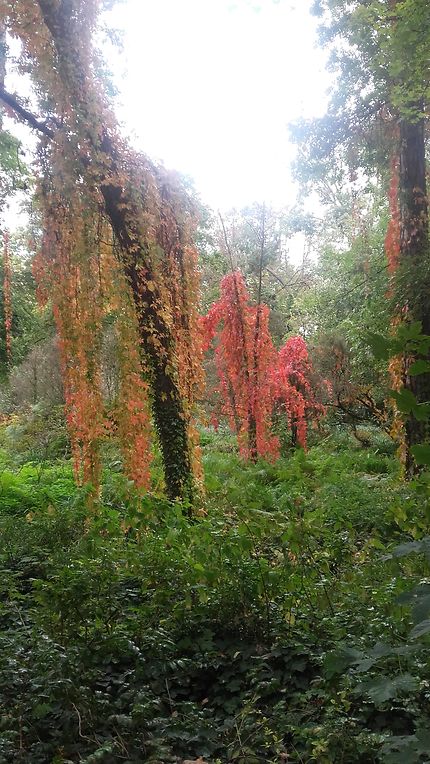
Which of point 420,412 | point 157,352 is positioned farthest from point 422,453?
point 157,352

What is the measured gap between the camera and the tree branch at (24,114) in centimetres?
548

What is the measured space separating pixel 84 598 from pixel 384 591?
5.34 ft

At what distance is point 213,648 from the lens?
303 cm

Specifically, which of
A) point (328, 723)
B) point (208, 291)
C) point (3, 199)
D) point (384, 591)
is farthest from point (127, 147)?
point (208, 291)

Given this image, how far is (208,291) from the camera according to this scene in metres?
15.5

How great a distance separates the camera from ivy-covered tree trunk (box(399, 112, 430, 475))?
19.6ft

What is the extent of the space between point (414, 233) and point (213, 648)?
5.11 meters

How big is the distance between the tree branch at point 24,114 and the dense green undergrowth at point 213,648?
3.90 metres

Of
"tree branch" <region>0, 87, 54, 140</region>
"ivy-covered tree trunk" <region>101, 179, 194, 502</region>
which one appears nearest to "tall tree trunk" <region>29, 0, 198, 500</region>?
"ivy-covered tree trunk" <region>101, 179, 194, 502</region>

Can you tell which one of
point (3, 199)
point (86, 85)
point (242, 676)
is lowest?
point (242, 676)

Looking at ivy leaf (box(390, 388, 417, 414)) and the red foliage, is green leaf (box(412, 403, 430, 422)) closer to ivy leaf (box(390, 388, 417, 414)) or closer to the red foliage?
ivy leaf (box(390, 388, 417, 414))

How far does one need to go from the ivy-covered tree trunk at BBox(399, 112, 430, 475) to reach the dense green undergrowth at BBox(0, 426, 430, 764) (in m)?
2.83

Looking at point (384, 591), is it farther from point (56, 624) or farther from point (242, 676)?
point (56, 624)

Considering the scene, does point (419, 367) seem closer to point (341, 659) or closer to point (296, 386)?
point (341, 659)
